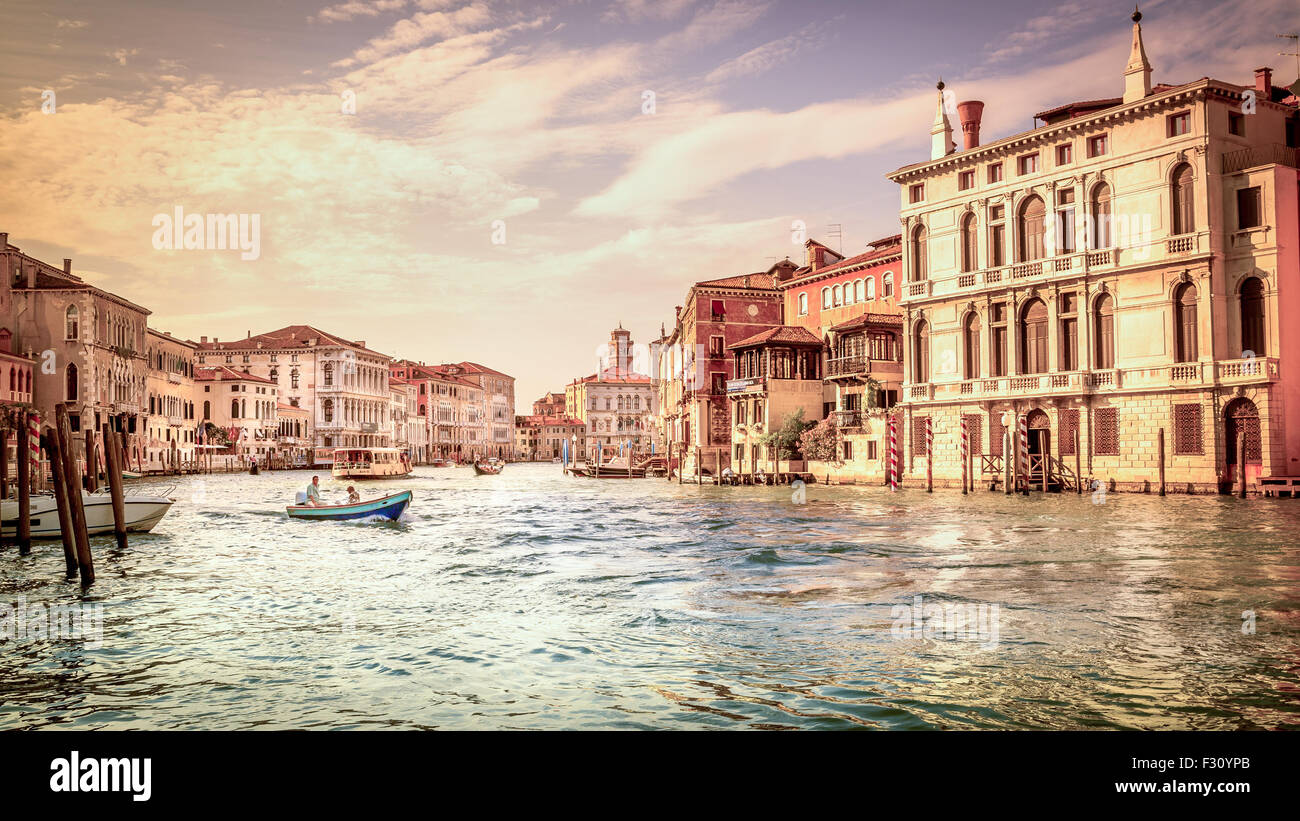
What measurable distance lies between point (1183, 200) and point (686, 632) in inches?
976

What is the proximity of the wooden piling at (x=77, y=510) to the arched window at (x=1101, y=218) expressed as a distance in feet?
90.2

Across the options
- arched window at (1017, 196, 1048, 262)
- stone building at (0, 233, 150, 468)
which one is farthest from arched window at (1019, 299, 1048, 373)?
stone building at (0, 233, 150, 468)

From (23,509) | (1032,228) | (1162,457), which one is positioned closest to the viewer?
(23,509)

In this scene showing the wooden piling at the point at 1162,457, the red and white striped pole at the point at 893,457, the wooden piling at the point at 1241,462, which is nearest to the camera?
the wooden piling at the point at 1241,462

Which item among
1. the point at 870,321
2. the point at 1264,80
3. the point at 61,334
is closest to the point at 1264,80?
the point at 1264,80

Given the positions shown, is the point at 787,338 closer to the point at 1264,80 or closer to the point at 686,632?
the point at 1264,80

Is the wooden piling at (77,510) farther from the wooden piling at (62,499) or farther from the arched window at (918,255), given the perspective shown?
the arched window at (918,255)

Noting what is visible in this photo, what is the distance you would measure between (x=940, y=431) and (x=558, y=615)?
86.1 feet

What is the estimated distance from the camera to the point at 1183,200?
2719cm

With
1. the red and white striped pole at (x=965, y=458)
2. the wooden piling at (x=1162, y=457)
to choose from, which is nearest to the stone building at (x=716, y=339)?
the red and white striped pole at (x=965, y=458)

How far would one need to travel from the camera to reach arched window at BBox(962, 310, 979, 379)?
109ft

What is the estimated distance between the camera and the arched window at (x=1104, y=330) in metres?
29.1
